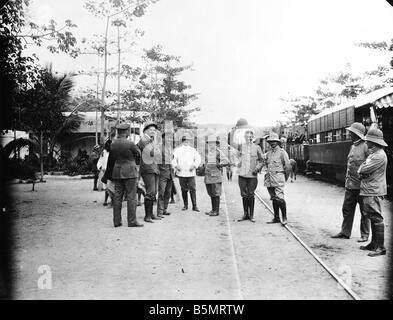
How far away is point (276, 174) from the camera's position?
26.5ft

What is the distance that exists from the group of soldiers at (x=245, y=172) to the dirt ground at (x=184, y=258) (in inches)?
14.8

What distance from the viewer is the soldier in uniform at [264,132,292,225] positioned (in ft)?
26.3

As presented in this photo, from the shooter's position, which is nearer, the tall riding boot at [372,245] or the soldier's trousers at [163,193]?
the tall riding boot at [372,245]

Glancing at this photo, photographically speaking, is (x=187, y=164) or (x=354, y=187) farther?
(x=187, y=164)

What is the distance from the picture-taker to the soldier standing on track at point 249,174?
8508 mm

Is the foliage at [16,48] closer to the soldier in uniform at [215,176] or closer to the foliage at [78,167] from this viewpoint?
the soldier in uniform at [215,176]

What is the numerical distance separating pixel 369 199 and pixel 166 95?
1313 centimetres

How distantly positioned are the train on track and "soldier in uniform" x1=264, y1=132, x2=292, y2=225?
438 cm

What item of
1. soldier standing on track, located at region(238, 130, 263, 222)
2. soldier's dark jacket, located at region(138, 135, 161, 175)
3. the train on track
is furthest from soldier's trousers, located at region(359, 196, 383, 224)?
the train on track

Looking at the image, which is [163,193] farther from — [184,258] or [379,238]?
[379,238]

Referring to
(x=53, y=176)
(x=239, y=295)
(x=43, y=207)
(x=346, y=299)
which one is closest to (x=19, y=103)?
(x=43, y=207)

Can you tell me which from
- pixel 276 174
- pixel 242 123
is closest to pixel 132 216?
pixel 276 174

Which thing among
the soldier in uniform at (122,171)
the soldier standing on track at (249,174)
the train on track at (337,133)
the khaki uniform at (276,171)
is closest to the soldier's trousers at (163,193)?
the soldier in uniform at (122,171)

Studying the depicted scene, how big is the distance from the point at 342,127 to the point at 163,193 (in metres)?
8.89
